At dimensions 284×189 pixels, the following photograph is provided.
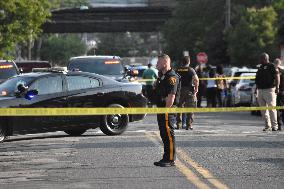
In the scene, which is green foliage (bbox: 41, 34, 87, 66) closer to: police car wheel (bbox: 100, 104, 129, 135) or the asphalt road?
the asphalt road

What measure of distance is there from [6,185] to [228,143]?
252 inches

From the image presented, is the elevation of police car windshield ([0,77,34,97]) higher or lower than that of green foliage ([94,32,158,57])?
higher

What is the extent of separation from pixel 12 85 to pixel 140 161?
5235mm

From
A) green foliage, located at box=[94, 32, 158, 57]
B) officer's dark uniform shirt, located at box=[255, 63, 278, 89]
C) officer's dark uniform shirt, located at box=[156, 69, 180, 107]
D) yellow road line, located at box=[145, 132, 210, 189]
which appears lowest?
green foliage, located at box=[94, 32, 158, 57]

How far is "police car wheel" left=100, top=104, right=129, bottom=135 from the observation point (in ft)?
62.1

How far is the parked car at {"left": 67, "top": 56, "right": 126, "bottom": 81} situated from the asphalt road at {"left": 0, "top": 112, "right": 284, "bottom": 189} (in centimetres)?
629

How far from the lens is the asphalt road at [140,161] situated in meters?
11.4

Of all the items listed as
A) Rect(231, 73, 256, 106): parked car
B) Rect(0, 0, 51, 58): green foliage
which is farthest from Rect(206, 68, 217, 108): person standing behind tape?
Rect(0, 0, 51, 58): green foliage

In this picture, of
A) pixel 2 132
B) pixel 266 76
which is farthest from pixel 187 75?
pixel 2 132

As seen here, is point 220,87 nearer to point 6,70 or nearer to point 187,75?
point 6,70

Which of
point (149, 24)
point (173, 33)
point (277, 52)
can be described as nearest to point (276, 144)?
point (277, 52)

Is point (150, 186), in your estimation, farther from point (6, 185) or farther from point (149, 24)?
point (149, 24)

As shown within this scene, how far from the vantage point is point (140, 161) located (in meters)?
13.8

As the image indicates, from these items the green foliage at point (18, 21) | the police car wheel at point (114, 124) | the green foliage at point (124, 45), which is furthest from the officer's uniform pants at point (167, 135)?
the green foliage at point (124, 45)
